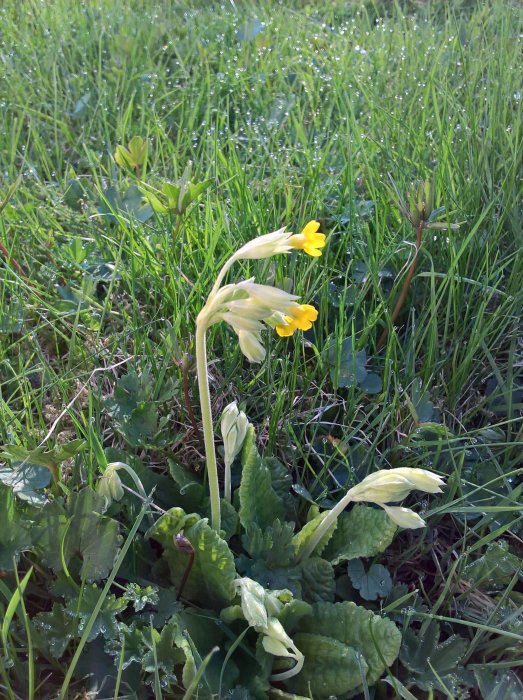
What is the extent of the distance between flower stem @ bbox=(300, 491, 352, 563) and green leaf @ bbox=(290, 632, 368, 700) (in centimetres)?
15

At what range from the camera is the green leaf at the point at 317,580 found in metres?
1.32

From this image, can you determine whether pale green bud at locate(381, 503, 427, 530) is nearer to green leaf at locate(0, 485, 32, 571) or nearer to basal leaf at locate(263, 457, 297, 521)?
basal leaf at locate(263, 457, 297, 521)

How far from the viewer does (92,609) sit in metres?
1.19

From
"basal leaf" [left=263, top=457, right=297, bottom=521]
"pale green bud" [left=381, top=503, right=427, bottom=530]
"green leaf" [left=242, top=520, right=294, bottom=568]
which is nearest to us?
"pale green bud" [left=381, top=503, right=427, bottom=530]

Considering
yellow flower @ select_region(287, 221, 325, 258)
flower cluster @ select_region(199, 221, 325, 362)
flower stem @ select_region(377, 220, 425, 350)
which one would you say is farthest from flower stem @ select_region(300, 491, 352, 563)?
flower stem @ select_region(377, 220, 425, 350)

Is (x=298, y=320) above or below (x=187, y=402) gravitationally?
above

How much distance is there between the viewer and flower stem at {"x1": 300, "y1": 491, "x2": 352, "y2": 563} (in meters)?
1.19

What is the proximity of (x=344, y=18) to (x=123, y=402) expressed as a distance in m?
2.85

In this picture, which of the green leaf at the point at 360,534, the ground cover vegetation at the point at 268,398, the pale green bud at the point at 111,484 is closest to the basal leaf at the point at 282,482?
the ground cover vegetation at the point at 268,398

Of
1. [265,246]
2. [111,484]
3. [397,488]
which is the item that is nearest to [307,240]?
[265,246]

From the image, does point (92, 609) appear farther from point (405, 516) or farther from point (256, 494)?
point (405, 516)

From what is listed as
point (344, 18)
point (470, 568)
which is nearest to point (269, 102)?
point (344, 18)

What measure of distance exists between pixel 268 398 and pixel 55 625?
626mm

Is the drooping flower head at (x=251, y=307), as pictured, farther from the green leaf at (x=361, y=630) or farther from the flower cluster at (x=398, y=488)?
the green leaf at (x=361, y=630)
